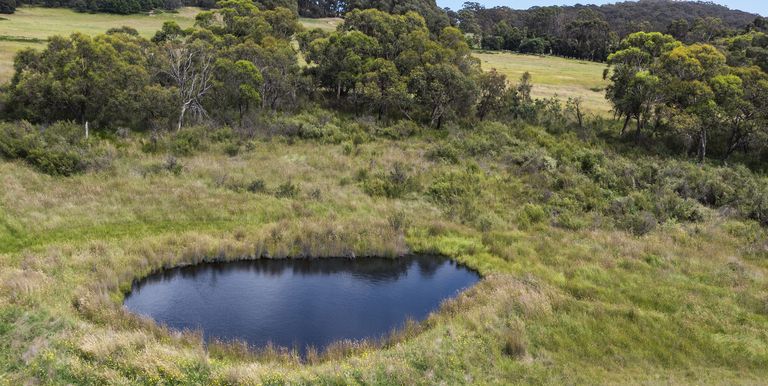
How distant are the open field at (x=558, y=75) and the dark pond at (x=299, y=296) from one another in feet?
121

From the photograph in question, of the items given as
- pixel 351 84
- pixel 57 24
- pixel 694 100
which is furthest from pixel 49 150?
pixel 57 24

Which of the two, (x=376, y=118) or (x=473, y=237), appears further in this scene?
(x=376, y=118)

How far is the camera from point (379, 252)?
2502cm

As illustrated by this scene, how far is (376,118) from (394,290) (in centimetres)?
2659

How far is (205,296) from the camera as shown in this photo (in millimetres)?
20703

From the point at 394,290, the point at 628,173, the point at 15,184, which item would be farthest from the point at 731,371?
the point at 15,184

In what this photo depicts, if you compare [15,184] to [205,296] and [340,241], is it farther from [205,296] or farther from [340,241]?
[340,241]

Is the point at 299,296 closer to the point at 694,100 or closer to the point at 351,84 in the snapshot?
the point at 351,84

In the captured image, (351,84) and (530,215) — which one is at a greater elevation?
(351,84)

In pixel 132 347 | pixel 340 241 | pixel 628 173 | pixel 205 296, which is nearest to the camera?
pixel 132 347

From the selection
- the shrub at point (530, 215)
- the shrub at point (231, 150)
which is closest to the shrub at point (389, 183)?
the shrub at point (530, 215)

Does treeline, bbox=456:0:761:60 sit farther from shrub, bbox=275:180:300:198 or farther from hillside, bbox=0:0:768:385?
shrub, bbox=275:180:300:198

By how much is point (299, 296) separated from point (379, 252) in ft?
16.3

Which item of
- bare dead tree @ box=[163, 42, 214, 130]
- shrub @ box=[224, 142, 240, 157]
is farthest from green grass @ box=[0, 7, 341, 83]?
shrub @ box=[224, 142, 240, 157]
